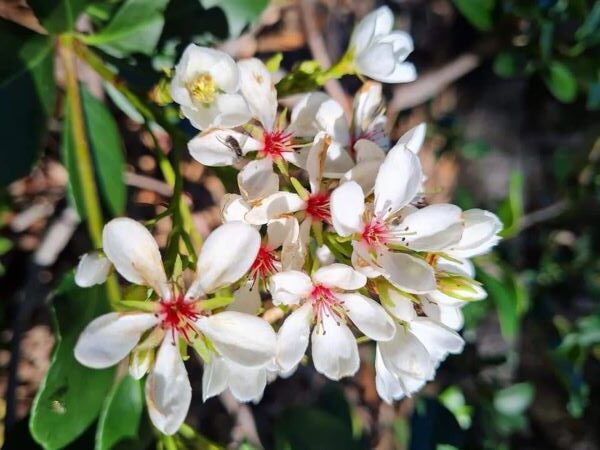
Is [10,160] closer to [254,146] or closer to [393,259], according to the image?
[254,146]

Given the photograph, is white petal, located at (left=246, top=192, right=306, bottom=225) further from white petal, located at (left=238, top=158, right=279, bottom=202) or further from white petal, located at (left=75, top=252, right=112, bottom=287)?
white petal, located at (left=75, top=252, right=112, bottom=287)

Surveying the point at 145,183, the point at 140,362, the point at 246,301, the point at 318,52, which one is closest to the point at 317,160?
the point at 246,301

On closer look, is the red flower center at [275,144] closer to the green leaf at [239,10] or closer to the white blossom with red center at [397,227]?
the white blossom with red center at [397,227]

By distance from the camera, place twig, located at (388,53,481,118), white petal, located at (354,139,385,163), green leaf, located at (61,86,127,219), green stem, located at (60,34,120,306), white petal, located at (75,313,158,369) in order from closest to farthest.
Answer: white petal, located at (75,313,158,369)
white petal, located at (354,139,385,163)
green stem, located at (60,34,120,306)
green leaf, located at (61,86,127,219)
twig, located at (388,53,481,118)

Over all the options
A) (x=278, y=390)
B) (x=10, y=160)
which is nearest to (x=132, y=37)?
(x=10, y=160)

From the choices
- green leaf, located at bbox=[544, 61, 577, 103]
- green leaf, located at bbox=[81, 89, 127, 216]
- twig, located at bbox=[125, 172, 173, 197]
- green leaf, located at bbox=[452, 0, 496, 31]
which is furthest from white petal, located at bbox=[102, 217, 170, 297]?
green leaf, located at bbox=[544, 61, 577, 103]

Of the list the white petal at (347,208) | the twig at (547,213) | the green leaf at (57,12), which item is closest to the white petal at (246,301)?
the white petal at (347,208)

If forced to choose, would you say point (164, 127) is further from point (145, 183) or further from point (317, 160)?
point (145, 183)
